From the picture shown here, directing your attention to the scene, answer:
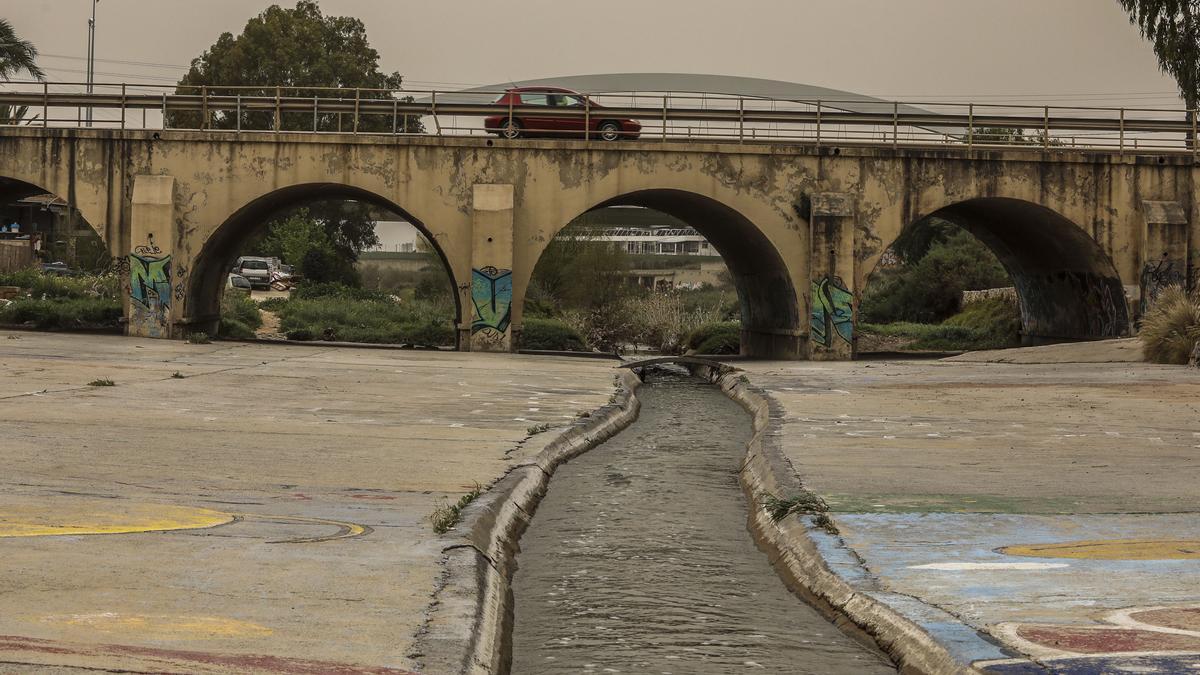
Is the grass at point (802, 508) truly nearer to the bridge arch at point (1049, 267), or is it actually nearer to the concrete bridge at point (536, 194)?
the concrete bridge at point (536, 194)

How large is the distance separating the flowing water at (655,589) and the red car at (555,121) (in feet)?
70.3

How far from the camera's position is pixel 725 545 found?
1029 cm

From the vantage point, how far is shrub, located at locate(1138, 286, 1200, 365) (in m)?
26.1

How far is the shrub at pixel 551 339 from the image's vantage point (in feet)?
130

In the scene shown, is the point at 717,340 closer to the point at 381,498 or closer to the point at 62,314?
the point at 62,314

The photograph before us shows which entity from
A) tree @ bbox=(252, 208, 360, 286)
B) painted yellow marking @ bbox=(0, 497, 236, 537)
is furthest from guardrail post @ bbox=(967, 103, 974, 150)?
tree @ bbox=(252, 208, 360, 286)

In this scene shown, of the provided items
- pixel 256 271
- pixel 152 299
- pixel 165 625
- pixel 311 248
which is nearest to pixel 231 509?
pixel 165 625

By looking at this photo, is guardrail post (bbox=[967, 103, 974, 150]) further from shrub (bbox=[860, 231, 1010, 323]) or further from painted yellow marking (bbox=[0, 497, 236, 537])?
painted yellow marking (bbox=[0, 497, 236, 537])

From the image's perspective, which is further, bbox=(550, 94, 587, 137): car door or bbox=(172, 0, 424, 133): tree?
bbox=(172, 0, 424, 133): tree

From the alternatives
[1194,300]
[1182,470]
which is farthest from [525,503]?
[1194,300]

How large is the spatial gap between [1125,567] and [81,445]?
9095 mm

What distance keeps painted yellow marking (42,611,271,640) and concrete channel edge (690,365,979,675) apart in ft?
9.85

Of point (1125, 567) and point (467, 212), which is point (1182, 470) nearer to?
point (1125, 567)

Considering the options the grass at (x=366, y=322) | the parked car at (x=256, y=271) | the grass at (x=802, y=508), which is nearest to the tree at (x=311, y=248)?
the parked car at (x=256, y=271)
